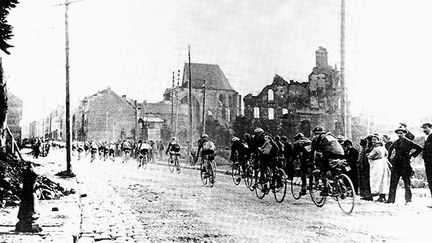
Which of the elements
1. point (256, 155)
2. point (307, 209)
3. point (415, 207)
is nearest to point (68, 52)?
point (256, 155)

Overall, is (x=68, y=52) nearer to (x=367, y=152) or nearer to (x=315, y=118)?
(x=367, y=152)

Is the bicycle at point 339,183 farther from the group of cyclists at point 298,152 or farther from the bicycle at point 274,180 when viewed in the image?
the bicycle at point 274,180

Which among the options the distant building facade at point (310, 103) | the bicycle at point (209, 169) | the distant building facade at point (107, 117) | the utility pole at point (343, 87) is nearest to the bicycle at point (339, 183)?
the bicycle at point (209, 169)

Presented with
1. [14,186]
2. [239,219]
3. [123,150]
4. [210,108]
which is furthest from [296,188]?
[210,108]

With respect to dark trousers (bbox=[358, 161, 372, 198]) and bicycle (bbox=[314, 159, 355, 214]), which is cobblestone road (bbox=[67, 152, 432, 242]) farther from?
dark trousers (bbox=[358, 161, 372, 198])

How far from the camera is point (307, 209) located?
11133 mm

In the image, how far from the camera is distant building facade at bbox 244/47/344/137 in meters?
61.7

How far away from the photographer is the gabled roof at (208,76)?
96125 mm

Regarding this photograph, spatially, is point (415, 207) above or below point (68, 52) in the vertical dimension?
below

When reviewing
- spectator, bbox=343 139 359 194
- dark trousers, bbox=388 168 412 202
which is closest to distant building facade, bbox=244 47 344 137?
spectator, bbox=343 139 359 194

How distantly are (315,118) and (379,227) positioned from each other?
5474 centimetres

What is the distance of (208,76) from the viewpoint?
98.8 m

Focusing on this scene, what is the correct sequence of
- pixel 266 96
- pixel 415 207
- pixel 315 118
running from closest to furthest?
pixel 415 207, pixel 315 118, pixel 266 96

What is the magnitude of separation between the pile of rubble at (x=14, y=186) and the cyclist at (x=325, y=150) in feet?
22.3
